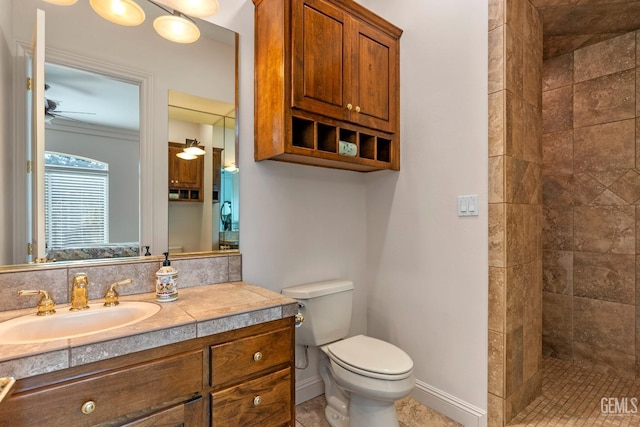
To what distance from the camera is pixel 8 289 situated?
1.18m

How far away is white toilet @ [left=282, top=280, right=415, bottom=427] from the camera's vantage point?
57.5 inches

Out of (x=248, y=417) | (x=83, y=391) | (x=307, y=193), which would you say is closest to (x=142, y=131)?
(x=307, y=193)

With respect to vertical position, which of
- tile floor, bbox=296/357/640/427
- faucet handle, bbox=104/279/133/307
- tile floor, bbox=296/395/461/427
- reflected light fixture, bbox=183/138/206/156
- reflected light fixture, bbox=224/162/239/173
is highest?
reflected light fixture, bbox=183/138/206/156

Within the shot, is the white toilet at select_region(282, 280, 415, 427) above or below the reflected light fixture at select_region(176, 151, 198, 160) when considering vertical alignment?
below

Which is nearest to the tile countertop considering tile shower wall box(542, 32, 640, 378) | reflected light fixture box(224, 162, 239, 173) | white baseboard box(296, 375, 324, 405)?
reflected light fixture box(224, 162, 239, 173)

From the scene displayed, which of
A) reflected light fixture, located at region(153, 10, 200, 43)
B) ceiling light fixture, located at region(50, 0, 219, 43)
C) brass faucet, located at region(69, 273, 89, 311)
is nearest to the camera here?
brass faucet, located at region(69, 273, 89, 311)

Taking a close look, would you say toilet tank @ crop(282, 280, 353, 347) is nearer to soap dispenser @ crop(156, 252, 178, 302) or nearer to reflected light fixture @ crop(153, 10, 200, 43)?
soap dispenser @ crop(156, 252, 178, 302)

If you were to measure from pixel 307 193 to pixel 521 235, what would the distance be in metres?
1.21

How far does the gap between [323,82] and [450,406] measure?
1.91 meters

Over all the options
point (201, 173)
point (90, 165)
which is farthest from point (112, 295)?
point (201, 173)

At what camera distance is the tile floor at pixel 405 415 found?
1772 millimetres

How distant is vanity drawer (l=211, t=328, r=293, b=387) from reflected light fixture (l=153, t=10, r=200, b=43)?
1.42m

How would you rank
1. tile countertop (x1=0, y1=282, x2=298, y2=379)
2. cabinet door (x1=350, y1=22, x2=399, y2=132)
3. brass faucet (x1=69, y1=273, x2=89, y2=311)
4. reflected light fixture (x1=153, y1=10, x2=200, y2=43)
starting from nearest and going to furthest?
tile countertop (x1=0, y1=282, x2=298, y2=379)
brass faucet (x1=69, y1=273, x2=89, y2=311)
reflected light fixture (x1=153, y1=10, x2=200, y2=43)
cabinet door (x1=350, y1=22, x2=399, y2=132)

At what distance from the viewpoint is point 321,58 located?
169cm
